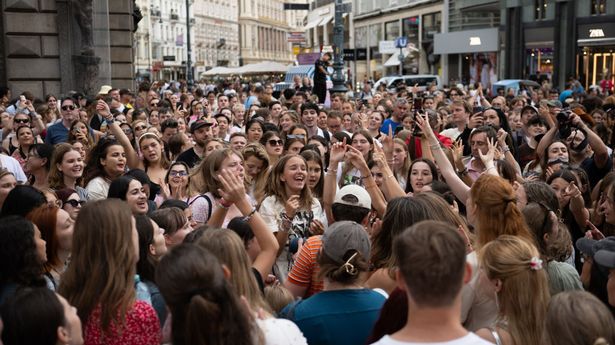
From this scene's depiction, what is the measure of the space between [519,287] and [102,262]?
2156mm

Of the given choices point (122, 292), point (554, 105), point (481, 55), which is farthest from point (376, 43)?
point (122, 292)

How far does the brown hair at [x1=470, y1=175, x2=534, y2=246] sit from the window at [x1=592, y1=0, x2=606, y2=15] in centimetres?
3366

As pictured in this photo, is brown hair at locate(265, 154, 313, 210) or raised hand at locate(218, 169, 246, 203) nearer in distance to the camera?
raised hand at locate(218, 169, 246, 203)

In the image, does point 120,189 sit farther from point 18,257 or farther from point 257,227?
point 18,257

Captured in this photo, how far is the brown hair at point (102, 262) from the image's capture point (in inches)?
158

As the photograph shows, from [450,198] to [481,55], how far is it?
44.2 meters

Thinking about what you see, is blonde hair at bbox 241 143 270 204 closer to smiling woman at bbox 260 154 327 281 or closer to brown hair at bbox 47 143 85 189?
smiling woman at bbox 260 154 327 281

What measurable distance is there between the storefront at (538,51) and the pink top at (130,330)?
124 feet

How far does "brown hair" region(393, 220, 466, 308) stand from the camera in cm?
314

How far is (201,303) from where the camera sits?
334cm

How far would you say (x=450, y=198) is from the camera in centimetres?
701

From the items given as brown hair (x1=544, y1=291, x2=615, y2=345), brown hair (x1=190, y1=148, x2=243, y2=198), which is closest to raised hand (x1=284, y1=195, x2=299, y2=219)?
brown hair (x1=190, y1=148, x2=243, y2=198)

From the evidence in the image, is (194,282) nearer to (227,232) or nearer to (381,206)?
(227,232)

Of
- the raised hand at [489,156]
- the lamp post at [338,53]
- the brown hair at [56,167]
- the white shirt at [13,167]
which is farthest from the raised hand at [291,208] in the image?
the lamp post at [338,53]
